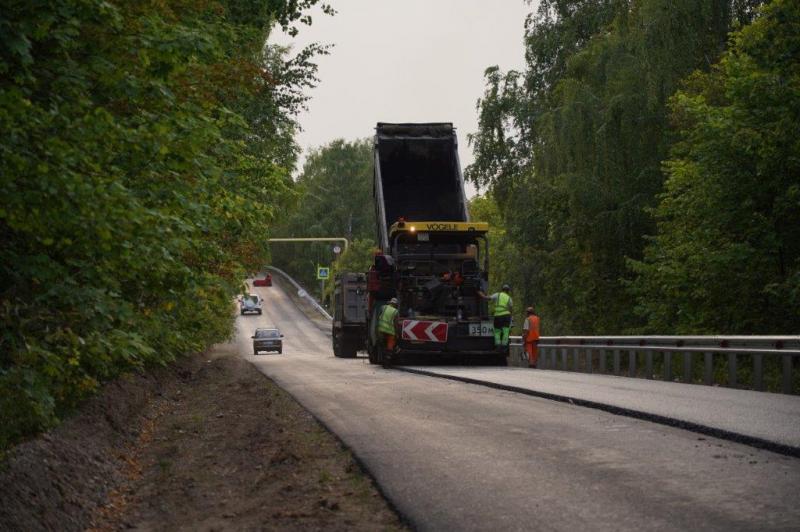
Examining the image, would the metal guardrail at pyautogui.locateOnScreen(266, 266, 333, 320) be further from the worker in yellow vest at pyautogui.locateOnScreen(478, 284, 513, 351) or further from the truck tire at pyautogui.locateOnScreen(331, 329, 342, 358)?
the worker in yellow vest at pyautogui.locateOnScreen(478, 284, 513, 351)

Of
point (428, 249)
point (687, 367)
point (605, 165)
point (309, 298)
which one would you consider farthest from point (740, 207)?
point (309, 298)

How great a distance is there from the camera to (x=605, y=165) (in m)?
33.0

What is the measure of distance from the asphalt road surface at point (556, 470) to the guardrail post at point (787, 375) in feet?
12.7

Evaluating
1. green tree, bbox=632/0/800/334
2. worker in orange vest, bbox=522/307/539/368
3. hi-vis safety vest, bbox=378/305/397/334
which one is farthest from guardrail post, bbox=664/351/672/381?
hi-vis safety vest, bbox=378/305/397/334

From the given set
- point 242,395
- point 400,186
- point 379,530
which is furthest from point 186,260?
point 400,186

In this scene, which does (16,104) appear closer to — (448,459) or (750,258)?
(448,459)

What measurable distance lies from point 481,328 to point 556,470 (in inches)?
718

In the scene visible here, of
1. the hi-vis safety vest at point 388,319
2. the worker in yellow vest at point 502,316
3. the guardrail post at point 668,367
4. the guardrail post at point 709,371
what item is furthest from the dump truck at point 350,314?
the guardrail post at point 709,371

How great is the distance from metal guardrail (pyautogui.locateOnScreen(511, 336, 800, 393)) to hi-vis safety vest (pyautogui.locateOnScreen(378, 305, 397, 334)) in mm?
4112

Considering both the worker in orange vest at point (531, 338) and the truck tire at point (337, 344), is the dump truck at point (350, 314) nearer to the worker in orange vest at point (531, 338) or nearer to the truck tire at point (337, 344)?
the truck tire at point (337, 344)

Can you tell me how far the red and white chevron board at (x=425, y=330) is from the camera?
27.1 metres

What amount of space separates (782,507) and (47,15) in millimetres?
6177

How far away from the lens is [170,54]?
→ 10625 millimetres

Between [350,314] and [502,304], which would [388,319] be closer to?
[502,304]
